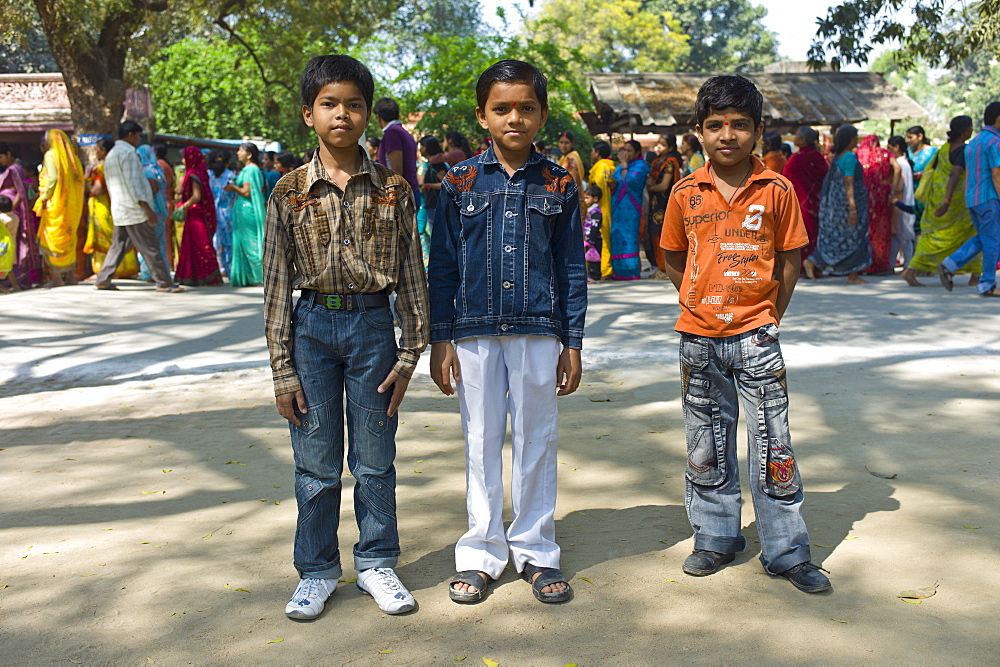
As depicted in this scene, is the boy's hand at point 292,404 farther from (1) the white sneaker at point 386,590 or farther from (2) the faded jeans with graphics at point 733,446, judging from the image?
(2) the faded jeans with graphics at point 733,446

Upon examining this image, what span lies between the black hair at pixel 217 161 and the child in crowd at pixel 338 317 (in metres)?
9.63

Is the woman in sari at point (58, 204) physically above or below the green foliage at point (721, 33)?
below

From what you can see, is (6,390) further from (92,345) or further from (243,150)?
(243,150)

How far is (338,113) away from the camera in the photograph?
2812 millimetres

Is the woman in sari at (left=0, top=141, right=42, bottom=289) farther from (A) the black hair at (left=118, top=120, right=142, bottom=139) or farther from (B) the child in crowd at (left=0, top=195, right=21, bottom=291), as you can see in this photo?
(A) the black hair at (left=118, top=120, right=142, bottom=139)

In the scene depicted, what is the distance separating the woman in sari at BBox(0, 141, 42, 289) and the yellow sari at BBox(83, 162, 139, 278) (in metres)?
0.61

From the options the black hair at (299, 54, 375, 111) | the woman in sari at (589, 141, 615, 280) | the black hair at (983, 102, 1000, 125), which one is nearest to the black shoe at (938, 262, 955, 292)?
the black hair at (983, 102, 1000, 125)

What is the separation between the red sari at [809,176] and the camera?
446 inches

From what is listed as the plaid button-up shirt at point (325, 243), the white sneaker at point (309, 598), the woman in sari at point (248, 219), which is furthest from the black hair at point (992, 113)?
the woman in sari at point (248, 219)

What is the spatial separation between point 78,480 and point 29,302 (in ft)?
20.9

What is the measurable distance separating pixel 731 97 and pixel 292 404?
1709 millimetres

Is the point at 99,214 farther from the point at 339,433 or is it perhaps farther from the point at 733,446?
the point at 733,446

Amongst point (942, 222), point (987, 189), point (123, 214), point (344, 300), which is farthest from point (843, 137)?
point (344, 300)

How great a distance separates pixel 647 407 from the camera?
5355 millimetres
